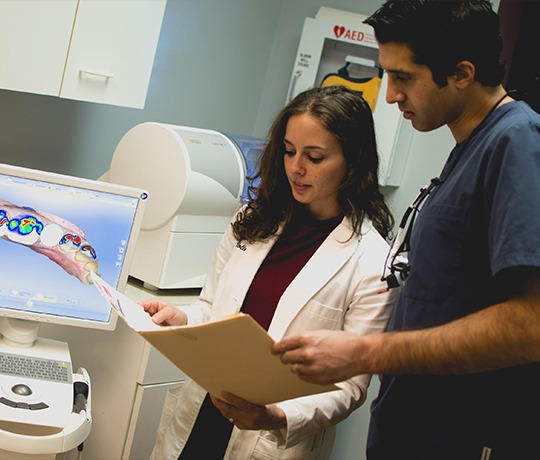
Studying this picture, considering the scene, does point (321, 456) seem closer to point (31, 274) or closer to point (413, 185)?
point (31, 274)

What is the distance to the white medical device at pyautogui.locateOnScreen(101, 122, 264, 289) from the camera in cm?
236

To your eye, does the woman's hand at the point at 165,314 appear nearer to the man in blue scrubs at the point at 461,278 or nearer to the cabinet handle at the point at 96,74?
the man in blue scrubs at the point at 461,278

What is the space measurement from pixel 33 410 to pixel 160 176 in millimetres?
834

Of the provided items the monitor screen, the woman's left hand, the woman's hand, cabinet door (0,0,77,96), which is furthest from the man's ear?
cabinet door (0,0,77,96)

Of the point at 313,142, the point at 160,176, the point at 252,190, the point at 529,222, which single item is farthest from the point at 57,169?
the point at 529,222

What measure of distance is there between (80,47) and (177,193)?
49 centimetres

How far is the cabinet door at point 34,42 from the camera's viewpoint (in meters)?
1.97

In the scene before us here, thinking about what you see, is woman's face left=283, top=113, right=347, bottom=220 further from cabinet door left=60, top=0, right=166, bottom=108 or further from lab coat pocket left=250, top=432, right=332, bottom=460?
cabinet door left=60, top=0, right=166, bottom=108

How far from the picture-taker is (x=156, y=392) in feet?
7.52

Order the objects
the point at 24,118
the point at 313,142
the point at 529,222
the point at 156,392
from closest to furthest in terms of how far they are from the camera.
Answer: the point at 529,222, the point at 313,142, the point at 156,392, the point at 24,118

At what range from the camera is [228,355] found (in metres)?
1.30

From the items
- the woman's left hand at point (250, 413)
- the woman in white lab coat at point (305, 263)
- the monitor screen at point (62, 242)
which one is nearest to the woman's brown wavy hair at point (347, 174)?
the woman in white lab coat at point (305, 263)

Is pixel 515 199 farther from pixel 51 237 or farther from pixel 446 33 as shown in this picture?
pixel 51 237

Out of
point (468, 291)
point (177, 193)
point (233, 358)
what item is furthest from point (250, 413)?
Result: point (177, 193)
